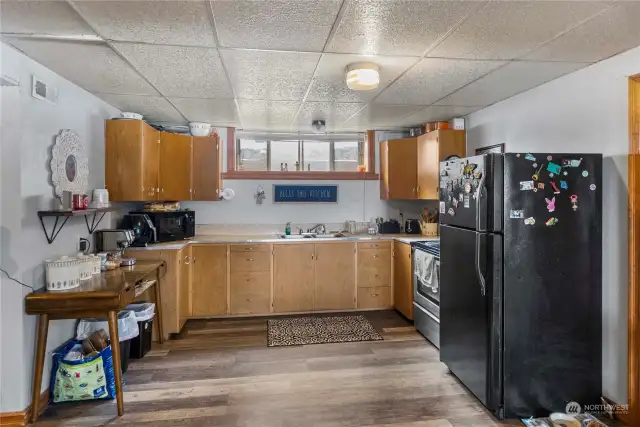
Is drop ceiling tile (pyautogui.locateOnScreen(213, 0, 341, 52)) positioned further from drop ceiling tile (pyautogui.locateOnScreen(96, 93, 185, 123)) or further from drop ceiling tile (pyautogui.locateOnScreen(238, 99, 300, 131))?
drop ceiling tile (pyautogui.locateOnScreen(96, 93, 185, 123))

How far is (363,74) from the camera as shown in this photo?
246 centimetres

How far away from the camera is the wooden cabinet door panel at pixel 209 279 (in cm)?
395

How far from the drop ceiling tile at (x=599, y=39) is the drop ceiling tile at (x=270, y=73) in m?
1.46

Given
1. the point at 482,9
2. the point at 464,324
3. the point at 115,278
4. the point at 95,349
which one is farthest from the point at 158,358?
the point at 482,9

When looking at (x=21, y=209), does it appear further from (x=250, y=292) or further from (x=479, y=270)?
(x=479, y=270)

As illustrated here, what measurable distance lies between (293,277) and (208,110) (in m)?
2.05

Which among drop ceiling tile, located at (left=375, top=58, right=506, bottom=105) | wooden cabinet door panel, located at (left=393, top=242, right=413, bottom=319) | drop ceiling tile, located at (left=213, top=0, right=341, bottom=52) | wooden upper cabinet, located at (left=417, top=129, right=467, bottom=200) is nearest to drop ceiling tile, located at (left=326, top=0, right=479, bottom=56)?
drop ceiling tile, located at (left=213, top=0, right=341, bottom=52)

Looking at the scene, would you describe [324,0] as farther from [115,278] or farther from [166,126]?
[166,126]

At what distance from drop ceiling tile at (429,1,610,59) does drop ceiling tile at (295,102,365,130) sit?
132 centimetres

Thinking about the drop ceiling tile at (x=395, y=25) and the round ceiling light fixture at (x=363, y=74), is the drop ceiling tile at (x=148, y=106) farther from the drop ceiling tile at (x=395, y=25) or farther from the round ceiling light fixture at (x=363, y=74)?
Answer: the drop ceiling tile at (x=395, y=25)

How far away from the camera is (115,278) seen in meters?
2.60

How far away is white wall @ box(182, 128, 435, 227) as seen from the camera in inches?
182

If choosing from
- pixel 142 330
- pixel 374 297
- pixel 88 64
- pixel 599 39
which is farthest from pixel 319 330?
pixel 599 39

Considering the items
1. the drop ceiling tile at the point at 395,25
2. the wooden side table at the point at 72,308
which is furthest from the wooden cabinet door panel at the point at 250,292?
the drop ceiling tile at the point at 395,25
